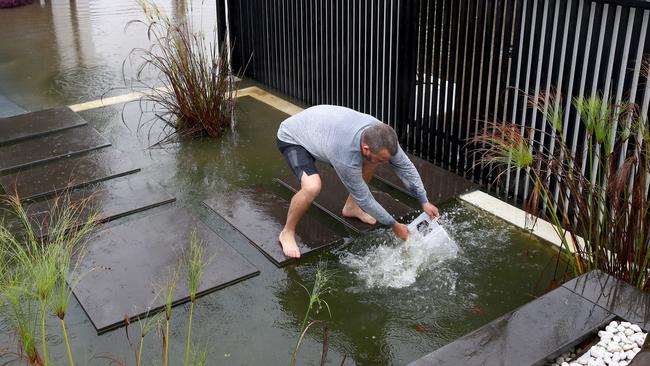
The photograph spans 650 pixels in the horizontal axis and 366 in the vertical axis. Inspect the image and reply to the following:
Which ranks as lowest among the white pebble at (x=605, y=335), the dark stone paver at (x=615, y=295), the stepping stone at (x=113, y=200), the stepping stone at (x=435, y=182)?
the stepping stone at (x=113, y=200)

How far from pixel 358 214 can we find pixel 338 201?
0.31 m

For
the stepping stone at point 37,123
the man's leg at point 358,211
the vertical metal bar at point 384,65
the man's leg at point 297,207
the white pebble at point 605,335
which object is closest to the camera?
the white pebble at point 605,335

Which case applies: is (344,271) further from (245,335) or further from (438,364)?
(438,364)

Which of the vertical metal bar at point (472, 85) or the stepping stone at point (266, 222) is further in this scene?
the vertical metal bar at point (472, 85)

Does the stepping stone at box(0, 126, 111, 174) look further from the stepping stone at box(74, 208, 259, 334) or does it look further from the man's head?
the man's head

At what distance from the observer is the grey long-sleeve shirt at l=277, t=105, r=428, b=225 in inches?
139

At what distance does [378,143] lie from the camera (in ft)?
11.1

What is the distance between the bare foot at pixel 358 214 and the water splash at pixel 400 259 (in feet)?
0.92

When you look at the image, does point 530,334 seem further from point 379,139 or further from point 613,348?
point 379,139

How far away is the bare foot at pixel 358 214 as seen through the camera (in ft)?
13.7

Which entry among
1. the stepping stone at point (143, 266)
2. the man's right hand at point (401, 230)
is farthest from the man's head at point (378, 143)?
the stepping stone at point (143, 266)

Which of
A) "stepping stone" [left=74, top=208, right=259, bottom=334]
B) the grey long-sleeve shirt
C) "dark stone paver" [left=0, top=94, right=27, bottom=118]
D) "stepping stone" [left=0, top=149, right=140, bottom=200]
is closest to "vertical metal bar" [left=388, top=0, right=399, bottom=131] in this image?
the grey long-sleeve shirt

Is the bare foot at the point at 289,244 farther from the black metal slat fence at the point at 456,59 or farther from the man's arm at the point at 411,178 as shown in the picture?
the black metal slat fence at the point at 456,59

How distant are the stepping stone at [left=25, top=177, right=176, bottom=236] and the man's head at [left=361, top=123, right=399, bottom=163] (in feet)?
5.54
